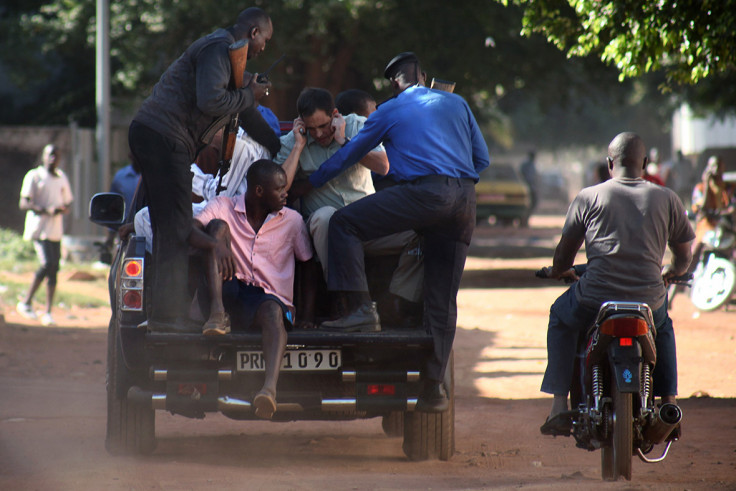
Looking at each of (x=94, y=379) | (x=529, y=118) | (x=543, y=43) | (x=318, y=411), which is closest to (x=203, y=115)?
(x=318, y=411)

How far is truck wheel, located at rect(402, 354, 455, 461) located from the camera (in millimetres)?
6043

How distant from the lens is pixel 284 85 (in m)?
18.7

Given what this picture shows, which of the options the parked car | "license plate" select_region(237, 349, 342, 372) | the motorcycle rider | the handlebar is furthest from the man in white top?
the parked car

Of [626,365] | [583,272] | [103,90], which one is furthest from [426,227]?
[103,90]

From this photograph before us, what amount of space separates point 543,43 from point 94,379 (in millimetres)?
12952

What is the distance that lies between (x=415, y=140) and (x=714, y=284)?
8.69 metres

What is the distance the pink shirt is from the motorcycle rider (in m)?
1.36

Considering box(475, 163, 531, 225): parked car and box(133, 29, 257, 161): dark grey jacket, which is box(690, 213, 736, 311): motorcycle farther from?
box(475, 163, 531, 225): parked car

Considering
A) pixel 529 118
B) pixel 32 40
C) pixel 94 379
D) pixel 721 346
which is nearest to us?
pixel 94 379

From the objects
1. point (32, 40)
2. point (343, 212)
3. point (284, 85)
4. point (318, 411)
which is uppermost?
point (32, 40)

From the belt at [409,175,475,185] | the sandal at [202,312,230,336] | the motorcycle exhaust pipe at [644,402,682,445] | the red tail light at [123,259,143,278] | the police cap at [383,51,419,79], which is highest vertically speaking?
the police cap at [383,51,419,79]

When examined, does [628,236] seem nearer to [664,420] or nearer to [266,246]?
[664,420]

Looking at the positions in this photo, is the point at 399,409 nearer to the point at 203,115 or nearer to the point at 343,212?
the point at 343,212

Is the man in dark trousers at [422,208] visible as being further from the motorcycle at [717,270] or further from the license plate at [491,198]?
the license plate at [491,198]
